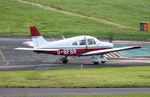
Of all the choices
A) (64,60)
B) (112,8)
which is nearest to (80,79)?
(64,60)

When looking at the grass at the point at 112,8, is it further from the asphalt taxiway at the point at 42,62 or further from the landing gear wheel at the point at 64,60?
the landing gear wheel at the point at 64,60

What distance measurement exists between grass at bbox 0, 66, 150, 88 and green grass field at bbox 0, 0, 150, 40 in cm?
3669

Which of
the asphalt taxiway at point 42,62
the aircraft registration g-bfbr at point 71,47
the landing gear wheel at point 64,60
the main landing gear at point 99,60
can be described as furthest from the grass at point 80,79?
the landing gear wheel at point 64,60

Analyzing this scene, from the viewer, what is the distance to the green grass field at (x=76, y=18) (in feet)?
265

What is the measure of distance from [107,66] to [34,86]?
15.2 meters

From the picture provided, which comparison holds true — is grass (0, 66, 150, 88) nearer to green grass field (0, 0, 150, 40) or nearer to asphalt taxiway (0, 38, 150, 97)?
asphalt taxiway (0, 38, 150, 97)

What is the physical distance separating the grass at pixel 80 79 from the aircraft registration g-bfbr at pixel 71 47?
8.10 m

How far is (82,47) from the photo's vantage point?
5081 cm

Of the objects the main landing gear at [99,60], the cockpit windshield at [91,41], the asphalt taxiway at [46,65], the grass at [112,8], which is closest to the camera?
the asphalt taxiway at [46,65]

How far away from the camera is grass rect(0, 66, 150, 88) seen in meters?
34.9

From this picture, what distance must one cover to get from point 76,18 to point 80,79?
56.8 m

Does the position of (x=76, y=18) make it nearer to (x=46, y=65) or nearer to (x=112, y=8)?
(x=112, y=8)

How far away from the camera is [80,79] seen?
122 feet

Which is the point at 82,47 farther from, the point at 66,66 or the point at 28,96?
the point at 28,96
